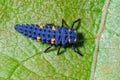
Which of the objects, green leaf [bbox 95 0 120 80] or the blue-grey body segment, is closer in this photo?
the blue-grey body segment

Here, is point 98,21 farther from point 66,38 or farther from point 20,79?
point 20,79

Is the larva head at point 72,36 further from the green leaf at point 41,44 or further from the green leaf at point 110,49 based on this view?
the green leaf at point 110,49

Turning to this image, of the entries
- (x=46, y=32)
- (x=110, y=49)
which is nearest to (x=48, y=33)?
(x=46, y=32)

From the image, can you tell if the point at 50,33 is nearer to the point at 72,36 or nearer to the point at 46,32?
the point at 46,32

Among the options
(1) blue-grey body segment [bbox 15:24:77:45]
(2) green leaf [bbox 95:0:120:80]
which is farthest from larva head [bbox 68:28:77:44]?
(2) green leaf [bbox 95:0:120:80]

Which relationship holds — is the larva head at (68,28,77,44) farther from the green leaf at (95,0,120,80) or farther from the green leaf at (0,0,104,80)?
the green leaf at (95,0,120,80)

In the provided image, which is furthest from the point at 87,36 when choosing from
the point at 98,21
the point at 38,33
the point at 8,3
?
Result: the point at 8,3
